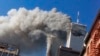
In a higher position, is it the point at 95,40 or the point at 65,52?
the point at 65,52

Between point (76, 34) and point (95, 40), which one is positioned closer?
point (95, 40)

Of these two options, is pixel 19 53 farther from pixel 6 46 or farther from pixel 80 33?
pixel 80 33

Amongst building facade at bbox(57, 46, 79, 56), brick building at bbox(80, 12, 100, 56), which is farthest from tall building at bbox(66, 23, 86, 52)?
brick building at bbox(80, 12, 100, 56)

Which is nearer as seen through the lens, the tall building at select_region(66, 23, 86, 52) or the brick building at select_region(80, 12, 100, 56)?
the brick building at select_region(80, 12, 100, 56)

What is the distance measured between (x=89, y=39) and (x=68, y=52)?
67307mm

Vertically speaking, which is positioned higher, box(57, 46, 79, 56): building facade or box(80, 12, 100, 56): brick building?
box(57, 46, 79, 56): building facade

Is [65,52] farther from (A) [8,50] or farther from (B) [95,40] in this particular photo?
(B) [95,40]

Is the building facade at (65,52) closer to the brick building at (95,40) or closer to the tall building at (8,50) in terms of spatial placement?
the tall building at (8,50)

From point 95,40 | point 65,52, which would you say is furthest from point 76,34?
point 95,40

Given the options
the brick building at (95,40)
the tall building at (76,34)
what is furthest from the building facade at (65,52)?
the brick building at (95,40)

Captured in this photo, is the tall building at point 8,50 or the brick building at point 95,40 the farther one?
the tall building at point 8,50

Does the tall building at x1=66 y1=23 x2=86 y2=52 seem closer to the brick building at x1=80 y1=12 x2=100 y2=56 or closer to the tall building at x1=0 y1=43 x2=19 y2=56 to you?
the tall building at x1=0 y1=43 x2=19 y2=56

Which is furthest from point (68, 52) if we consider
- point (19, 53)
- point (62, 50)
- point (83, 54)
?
point (83, 54)

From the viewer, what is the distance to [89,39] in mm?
20141
